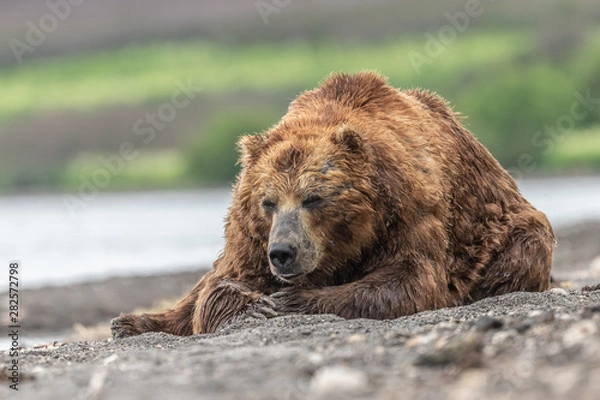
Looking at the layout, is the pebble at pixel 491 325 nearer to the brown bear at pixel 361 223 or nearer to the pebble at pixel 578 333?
the pebble at pixel 578 333

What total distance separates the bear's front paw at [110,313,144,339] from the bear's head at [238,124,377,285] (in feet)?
4.14

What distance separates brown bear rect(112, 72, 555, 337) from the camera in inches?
265

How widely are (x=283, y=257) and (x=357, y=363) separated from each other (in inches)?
83.8

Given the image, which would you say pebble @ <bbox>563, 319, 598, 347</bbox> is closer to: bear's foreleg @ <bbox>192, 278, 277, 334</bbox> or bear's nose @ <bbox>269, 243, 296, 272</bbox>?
bear's nose @ <bbox>269, 243, 296, 272</bbox>

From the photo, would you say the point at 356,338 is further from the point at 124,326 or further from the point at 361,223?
the point at 124,326

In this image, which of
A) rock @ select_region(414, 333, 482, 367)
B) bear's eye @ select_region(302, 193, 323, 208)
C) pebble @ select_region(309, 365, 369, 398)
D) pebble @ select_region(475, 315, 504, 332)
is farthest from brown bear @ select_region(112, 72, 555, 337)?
pebble @ select_region(309, 365, 369, 398)

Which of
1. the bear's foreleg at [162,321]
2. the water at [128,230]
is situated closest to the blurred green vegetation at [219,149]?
the water at [128,230]

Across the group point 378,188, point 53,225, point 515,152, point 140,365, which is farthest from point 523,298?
point 515,152

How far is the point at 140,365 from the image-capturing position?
15.4 ft

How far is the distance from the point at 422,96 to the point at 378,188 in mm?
1407

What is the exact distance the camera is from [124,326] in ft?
24.9

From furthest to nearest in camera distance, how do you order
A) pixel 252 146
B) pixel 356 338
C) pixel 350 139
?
pixel 252 146 → pixel 350 139 → pixel 356 338

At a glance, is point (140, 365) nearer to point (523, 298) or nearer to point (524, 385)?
point (524, 385)

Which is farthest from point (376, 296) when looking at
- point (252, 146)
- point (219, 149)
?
point (219, 149)
